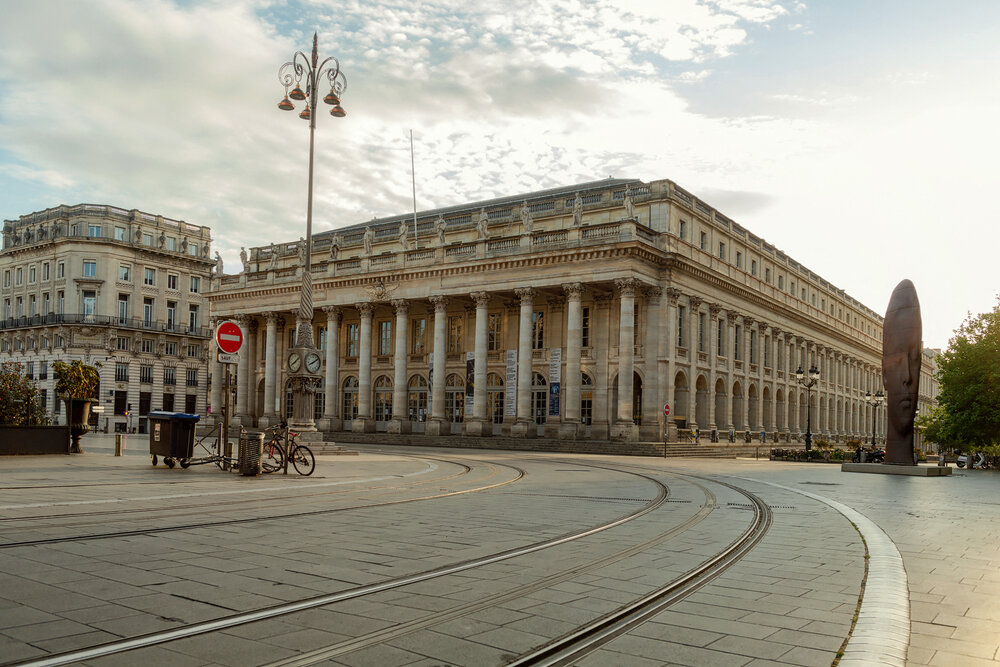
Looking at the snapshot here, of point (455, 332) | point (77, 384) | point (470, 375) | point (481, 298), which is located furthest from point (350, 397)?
point (77, 384)

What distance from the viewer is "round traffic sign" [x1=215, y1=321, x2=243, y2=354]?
1758 centimetres

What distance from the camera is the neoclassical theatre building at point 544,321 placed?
47.6m

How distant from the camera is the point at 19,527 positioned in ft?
32.1

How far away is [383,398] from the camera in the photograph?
6016 centimetres

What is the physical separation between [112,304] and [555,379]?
171 ft

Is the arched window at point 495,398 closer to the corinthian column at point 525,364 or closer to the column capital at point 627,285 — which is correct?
the corinthian column at point 525,364

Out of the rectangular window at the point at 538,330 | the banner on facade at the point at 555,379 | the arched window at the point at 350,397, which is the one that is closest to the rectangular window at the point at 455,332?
the rectangular window at the point at 538,330

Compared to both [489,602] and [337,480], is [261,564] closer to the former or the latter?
[489,602]

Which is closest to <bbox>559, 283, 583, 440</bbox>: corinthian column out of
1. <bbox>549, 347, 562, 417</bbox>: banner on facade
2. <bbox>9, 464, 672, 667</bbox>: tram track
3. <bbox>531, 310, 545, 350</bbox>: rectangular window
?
<bbox>549, 347, 562, 417</bbox>: banner on facade

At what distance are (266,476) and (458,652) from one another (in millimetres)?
15025

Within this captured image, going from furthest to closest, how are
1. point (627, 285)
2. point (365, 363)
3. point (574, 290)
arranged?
point (365, 363) < point (574, 290) < point (627, 285)

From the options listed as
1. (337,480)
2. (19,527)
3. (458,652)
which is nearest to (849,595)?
(458,652)

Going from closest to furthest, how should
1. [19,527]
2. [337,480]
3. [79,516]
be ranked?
[19,527] < [79,516] < [337,480]

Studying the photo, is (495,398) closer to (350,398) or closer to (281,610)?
(350,398)
